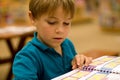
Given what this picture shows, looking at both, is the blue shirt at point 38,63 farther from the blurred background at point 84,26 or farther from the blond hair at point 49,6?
the blurred background at point 84,26

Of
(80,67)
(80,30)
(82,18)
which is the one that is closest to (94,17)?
(82,18)

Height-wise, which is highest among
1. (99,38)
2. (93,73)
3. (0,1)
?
(0,1)

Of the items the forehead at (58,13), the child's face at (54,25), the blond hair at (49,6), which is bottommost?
the child's face at (54,25)

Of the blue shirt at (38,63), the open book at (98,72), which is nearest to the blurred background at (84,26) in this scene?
the blue shirt at (38,63)

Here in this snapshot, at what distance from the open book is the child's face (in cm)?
15

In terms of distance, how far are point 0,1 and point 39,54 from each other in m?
3.07

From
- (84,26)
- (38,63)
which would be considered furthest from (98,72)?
(84,26)

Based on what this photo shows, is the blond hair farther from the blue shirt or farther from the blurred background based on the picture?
the blurred background

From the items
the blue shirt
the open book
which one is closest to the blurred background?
the blue shirt

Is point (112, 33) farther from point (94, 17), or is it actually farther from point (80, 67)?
point (80, 67)

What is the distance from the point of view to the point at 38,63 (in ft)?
3.49

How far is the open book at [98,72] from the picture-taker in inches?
37.1

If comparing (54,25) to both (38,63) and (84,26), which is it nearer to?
(38,63)

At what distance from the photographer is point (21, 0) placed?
13.4 ft
